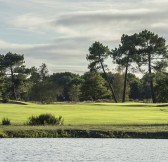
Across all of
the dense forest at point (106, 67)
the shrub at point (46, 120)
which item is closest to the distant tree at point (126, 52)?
the dense forest at point (106, 67)

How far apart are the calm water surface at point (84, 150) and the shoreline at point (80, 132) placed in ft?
11.5

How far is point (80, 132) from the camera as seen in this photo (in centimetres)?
4525

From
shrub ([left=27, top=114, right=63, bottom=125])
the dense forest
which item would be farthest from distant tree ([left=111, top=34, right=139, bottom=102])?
shrub ([left=27, top=114, right=63, bottom=125])

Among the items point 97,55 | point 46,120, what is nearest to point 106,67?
point 97,55

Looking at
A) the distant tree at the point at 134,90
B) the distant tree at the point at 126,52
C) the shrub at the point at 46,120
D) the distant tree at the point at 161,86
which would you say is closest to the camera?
the shrub at the point at 46,120

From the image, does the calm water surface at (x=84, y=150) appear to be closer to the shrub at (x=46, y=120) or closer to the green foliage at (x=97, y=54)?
the shrub at (x=46, y=120)

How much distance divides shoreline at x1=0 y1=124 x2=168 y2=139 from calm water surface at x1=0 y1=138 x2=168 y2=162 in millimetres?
3502

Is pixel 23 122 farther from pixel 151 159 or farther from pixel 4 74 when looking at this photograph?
pixel 4 74

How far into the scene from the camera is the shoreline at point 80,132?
4391 centimetres

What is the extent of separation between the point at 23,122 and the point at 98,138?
11440 millimetres

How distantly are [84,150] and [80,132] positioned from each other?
11.2m

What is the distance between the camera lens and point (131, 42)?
141 m

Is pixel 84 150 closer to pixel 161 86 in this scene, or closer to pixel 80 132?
pixel 80 132

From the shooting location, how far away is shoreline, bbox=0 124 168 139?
43.9 metres
